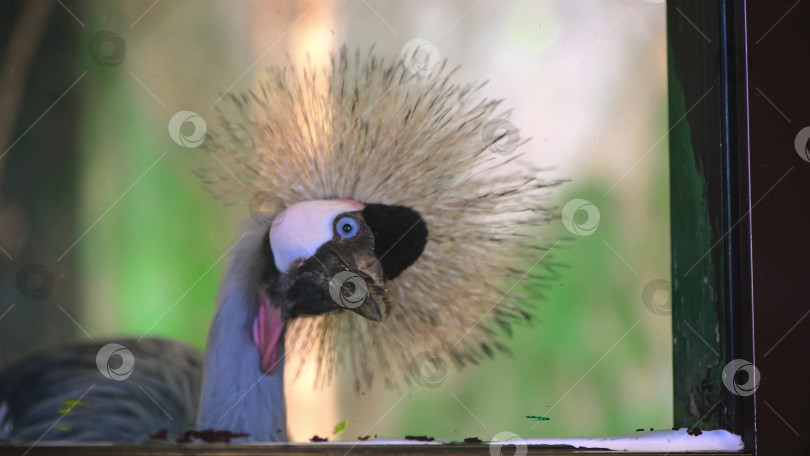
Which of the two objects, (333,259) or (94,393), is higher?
(333,259)

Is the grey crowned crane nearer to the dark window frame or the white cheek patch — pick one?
the white cheek patch

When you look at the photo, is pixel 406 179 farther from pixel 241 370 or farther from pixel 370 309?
pixel 241 370

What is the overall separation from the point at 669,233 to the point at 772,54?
0.30 m

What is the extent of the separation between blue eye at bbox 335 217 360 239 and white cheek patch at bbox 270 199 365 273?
0.01 m

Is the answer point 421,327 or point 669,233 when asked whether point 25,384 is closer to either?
point 421,327

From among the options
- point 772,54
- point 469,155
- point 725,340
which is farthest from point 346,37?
point 725,340

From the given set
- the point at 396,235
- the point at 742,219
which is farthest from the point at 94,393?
the point at 742,219

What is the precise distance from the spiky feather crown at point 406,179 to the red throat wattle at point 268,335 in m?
0.02

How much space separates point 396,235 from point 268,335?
255 millimetres

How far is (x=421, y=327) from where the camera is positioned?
1.11 meters

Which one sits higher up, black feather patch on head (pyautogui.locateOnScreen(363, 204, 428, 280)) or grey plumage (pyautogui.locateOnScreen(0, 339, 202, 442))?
black feather patch on head (pyautogui.locateOnScreen(363, 204, 428, 280))

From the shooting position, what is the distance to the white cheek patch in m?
1.11

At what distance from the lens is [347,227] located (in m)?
1.12

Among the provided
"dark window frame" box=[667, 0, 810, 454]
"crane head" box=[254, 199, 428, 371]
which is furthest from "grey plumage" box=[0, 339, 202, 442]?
"dark window frame" box=[667, 0, 810, 454]
